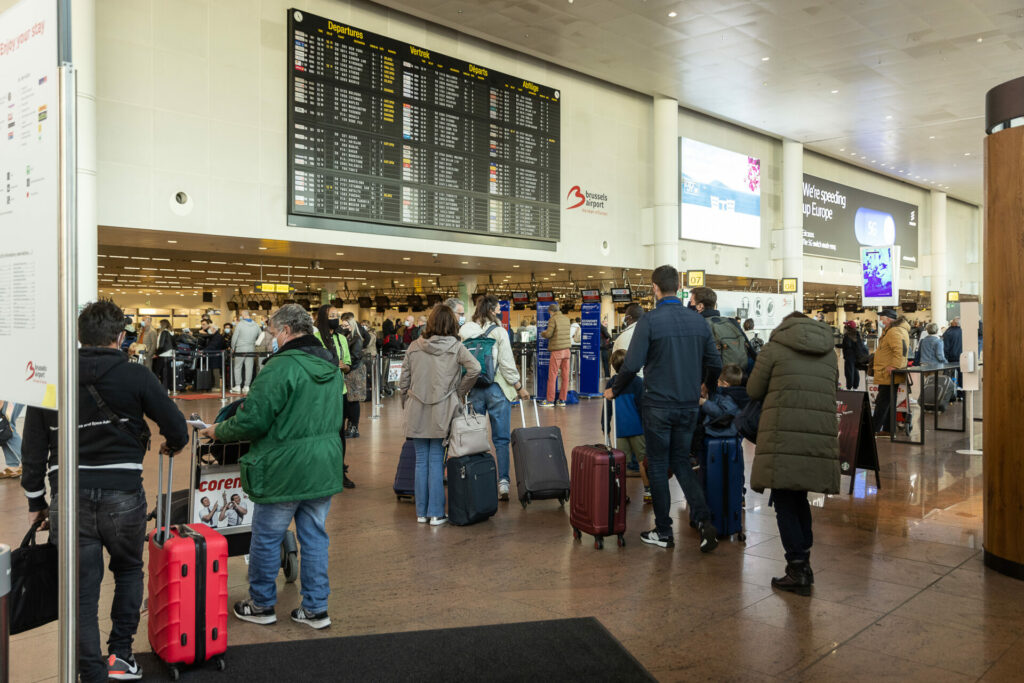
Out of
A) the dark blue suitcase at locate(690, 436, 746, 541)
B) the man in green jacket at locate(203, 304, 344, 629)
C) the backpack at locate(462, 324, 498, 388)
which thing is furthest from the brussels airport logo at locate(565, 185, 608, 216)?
the man in green jacket at locate(203, 304, 344, 629)

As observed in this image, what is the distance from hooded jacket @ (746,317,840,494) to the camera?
4.18 metres

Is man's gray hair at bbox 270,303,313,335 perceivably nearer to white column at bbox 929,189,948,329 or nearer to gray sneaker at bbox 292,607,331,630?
gray sneaker at bbox 292,607,331,630

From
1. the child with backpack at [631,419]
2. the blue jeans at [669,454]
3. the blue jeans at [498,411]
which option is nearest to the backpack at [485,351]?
the blue jeans at [498,411]

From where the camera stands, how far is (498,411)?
635cm

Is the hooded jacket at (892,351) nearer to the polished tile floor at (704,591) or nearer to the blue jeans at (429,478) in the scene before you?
the polished tile floor at (704,591)

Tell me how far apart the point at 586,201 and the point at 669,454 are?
14.0 metres

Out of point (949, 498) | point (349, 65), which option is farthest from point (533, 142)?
point (949, 498)

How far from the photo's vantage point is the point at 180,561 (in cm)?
313

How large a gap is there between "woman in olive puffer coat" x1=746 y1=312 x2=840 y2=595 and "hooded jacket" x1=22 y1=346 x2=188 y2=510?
298cm

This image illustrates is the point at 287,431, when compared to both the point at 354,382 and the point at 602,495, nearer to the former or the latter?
the point at 602,495

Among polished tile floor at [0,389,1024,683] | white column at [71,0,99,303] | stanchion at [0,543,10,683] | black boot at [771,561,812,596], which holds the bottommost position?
Answer: polished tile floor at [0,389,1024,683]

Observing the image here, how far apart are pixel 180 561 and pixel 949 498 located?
19.6ft

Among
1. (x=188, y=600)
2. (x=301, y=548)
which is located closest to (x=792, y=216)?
(x=301, y=548)

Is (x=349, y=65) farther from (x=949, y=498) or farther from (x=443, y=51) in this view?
(x=949, y=498)
